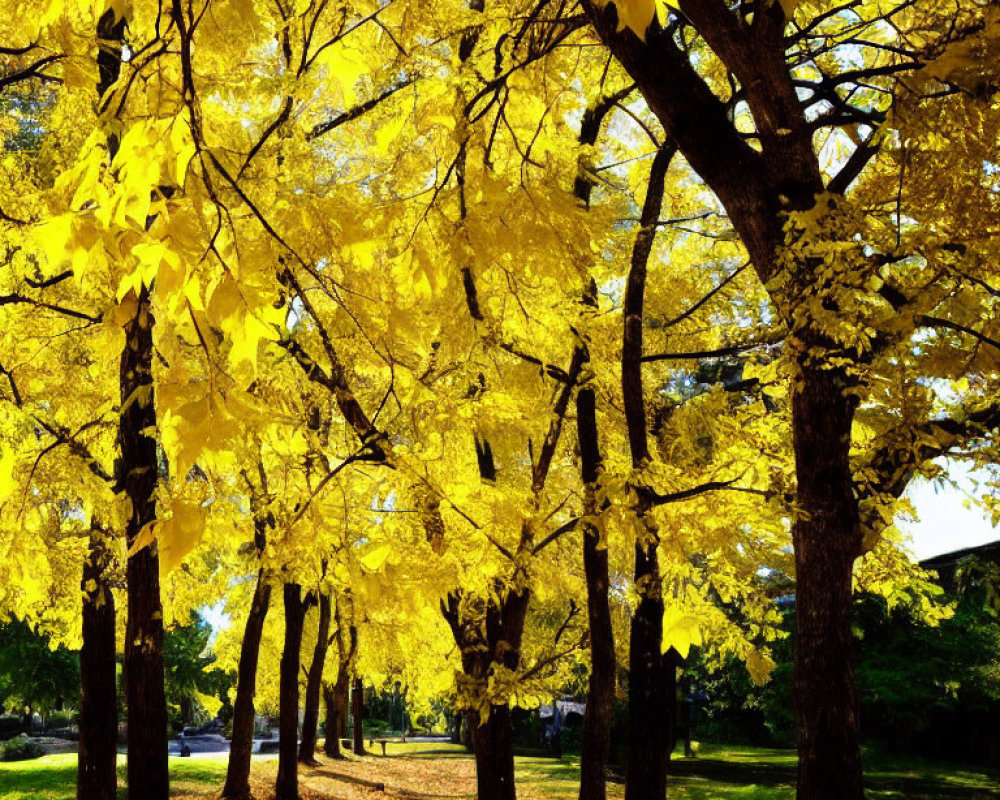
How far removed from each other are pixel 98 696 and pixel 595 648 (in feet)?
16.7

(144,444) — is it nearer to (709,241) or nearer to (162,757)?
(162,757)

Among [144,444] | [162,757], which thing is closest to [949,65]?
[144,444]

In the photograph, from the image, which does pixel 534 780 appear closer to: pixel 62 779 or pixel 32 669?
pixel 62 779

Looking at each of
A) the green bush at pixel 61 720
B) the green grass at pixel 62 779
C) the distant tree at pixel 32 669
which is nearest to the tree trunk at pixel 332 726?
the green grass at pixel 62 779

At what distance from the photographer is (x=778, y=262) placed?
3.93 metres

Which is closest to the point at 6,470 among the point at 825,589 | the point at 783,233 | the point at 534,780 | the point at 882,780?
the point at 783,233

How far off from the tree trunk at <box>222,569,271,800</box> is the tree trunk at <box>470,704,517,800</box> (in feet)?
18.9

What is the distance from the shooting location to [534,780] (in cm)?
2347

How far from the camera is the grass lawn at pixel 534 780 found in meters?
16.4

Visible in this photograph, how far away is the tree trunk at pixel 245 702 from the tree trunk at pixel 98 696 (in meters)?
4.22

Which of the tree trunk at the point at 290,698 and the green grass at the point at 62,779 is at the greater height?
the tree trunk at the point at 290,698

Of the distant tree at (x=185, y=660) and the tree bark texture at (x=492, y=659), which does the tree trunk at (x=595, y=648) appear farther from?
the distant tree at (x=185, y=660)

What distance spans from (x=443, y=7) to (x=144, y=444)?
14.4ft

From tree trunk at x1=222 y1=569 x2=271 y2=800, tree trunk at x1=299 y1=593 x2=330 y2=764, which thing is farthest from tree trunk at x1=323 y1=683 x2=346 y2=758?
tree trunk at x1=222 y1=569 x2=271 y2=800
